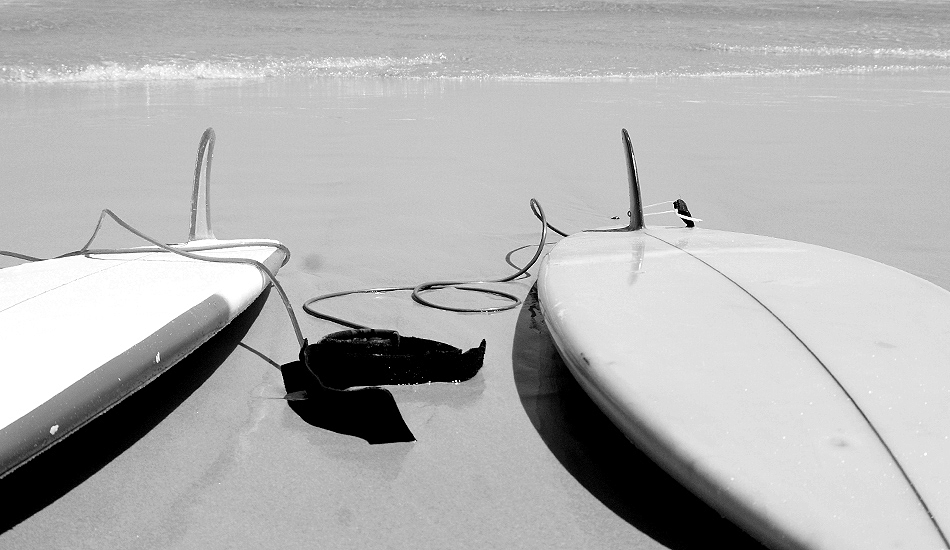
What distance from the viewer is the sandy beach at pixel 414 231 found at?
1687 mm

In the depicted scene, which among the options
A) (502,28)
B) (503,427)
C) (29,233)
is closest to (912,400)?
(503,427)

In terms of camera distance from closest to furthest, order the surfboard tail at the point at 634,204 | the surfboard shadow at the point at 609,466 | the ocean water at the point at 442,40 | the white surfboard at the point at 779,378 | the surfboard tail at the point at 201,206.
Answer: the white surfboard at the point at 779,378 < the surfboard shadow at the point at 609,466 < the surfboard tail at the point at 634,204 < the surfboard tail at the point at 201,206 < the ocean water at the point at 442,40

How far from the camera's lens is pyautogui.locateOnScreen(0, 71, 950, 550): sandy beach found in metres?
1.69

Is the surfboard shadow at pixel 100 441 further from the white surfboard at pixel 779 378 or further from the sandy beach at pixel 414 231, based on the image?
the white surfboard at pixel 779 378

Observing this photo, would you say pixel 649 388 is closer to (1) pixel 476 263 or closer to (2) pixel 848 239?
(1) pixel 476 263

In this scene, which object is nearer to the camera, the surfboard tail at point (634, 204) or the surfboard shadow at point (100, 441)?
the surfboard shadow at point (100, 441)

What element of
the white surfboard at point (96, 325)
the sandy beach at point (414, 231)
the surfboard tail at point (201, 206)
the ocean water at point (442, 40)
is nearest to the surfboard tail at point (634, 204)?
the sandy beach at point (414, 231)

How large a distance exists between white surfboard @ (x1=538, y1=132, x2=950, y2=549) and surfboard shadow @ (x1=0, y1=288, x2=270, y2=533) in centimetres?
94

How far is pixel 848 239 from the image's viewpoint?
3.63 m

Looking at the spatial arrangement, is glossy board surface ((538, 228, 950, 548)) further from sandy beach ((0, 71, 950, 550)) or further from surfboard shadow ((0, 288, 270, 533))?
surfboard shadow ((0, 288, 270, 533))

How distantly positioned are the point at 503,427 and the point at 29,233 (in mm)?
2458

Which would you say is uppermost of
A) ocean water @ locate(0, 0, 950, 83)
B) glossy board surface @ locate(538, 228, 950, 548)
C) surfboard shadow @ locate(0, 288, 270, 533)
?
ocean water @ locate(0, 0, 950, 83)

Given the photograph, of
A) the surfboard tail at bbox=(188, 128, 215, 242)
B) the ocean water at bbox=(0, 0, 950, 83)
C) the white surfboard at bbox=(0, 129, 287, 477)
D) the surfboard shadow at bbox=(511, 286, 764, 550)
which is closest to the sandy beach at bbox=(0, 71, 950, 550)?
the surfboard shadow at bbox=(511, 286, 764, 550)

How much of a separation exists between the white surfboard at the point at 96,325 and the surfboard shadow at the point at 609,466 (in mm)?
851
